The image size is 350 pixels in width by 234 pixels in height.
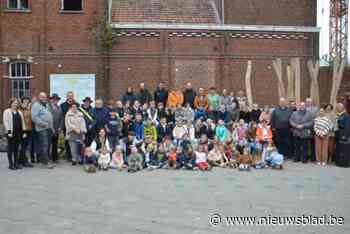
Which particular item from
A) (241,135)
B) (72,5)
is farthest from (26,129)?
(72,5)

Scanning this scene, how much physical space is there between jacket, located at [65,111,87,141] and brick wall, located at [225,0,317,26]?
618 inches

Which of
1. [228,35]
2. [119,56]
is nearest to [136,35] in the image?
[119,56]

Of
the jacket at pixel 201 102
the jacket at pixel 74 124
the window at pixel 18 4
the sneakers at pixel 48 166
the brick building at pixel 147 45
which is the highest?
the window at pixel 18 4

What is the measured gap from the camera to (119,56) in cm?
2455

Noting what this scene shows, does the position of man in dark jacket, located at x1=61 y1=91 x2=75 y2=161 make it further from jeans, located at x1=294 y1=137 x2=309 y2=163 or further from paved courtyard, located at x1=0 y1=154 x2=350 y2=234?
jeans, located at x1=294 y1=137 x2=309 y2=163

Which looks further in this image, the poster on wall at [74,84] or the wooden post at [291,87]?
the poster on wall at [74,84]

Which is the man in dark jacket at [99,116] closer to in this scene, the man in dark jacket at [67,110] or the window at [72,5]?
the man in dark jacket at [67,110]

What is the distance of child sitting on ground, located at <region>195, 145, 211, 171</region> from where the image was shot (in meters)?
14.2

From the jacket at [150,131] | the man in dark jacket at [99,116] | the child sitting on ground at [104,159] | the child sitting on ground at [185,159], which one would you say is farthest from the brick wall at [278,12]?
the child sitting on ground at [104,159]

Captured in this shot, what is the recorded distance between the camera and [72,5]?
2448 cm

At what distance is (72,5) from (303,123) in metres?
14.3

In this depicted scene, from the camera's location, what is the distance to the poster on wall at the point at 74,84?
2423 cm

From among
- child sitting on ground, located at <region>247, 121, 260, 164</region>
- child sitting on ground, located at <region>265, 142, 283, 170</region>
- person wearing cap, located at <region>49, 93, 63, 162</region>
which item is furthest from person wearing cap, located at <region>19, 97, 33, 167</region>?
child sitting on ground, located at <region>265, 142, 283, 170</region>

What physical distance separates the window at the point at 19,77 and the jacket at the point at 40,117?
1047 cm
